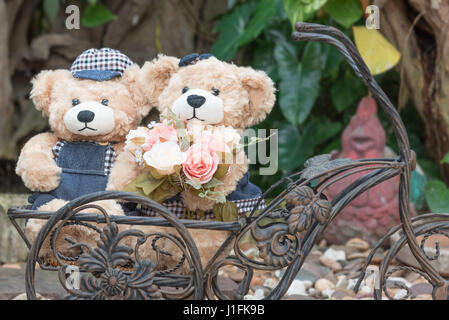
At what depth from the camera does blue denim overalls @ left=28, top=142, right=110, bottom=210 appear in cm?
146

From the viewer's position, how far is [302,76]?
288 centimetres

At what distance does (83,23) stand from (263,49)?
1.14 meters

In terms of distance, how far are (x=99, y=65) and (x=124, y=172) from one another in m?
0.33

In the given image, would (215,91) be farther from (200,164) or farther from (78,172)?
(78,172)

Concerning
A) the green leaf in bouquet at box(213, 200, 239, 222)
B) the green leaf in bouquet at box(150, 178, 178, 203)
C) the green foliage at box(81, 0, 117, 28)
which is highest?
the green foliage at box(81, 0, 117, 28)

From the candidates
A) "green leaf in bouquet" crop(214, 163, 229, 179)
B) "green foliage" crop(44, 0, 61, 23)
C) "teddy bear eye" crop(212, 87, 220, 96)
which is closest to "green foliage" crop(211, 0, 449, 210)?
"green foliage" crop(44, 0, 61, 23)

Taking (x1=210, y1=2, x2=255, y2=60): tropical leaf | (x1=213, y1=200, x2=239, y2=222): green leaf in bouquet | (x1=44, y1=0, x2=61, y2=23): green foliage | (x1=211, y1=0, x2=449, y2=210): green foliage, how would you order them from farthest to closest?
(x1=44, y1=0, x2=61, y2=23): green foliage
(x1=210, y1=2, x2=255, y2=60): tropical leaf
(x1=211, y1=0, x2=449, y2=210): green foliage
(x1=213, y1=200, x2=239, y2=222): green leaf in bouquet

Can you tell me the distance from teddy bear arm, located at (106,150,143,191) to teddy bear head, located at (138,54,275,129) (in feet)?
0.52

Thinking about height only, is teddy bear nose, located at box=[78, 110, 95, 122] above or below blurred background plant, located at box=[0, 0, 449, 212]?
below

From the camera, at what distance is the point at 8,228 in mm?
2303

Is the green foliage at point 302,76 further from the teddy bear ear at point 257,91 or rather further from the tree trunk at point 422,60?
the teddy bear ear at point 257,91

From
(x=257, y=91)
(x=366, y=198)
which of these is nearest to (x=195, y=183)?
(x=257, y=91)

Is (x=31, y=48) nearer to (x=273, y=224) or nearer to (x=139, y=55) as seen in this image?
(x=139, y=55)

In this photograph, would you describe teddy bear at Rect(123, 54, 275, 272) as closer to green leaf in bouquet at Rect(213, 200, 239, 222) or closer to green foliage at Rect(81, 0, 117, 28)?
green leaf in bouquet at Rect(213, 200, 239, 222)
